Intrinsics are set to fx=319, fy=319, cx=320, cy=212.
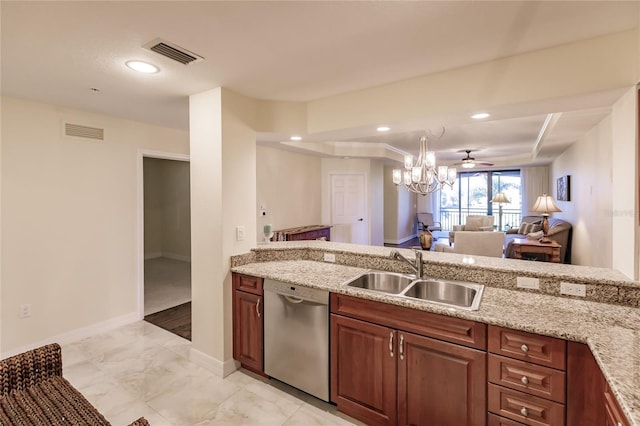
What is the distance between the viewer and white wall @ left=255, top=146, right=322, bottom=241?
5.32 m

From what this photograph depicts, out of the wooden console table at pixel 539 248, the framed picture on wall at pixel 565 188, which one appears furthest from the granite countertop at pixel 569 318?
the framed picture on wall at pixel 565 188

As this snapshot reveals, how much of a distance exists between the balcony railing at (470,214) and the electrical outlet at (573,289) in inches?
335

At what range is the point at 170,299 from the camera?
15.2 ft

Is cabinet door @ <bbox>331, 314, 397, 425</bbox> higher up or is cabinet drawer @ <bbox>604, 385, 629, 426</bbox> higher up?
cabinet drawer @ <bbox>604, 385, 629, 426</bbox>

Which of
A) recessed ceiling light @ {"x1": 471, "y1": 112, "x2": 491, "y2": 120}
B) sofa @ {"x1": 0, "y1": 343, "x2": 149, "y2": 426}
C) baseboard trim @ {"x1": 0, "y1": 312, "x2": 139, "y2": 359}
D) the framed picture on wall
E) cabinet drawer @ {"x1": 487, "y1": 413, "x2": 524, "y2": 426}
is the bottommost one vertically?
baseboard trim @ {"x1": 0, "y1": 312, "x2": 139, "y2": 359}

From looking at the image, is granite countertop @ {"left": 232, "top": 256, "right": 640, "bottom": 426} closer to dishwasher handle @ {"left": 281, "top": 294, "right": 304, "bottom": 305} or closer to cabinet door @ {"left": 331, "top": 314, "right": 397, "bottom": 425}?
dishwasher handle @ {"left": 281, "top": 294, "right": 304, "bottom": 305}

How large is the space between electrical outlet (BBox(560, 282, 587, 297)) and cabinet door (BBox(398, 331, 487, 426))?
0.76 m

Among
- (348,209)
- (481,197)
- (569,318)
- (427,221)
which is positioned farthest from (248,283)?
(481,197)

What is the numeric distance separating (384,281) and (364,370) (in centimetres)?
72

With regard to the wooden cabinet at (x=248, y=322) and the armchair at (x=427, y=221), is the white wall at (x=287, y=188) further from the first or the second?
the armchair at (x=427, y=221)

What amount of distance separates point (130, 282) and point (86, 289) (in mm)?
455

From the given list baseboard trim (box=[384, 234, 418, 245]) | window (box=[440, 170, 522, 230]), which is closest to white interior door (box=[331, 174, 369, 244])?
baseboard trim (box=[384, 234, 418, 245])

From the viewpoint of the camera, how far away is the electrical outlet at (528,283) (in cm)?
205

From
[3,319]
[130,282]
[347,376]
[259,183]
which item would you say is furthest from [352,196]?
[3,319]
